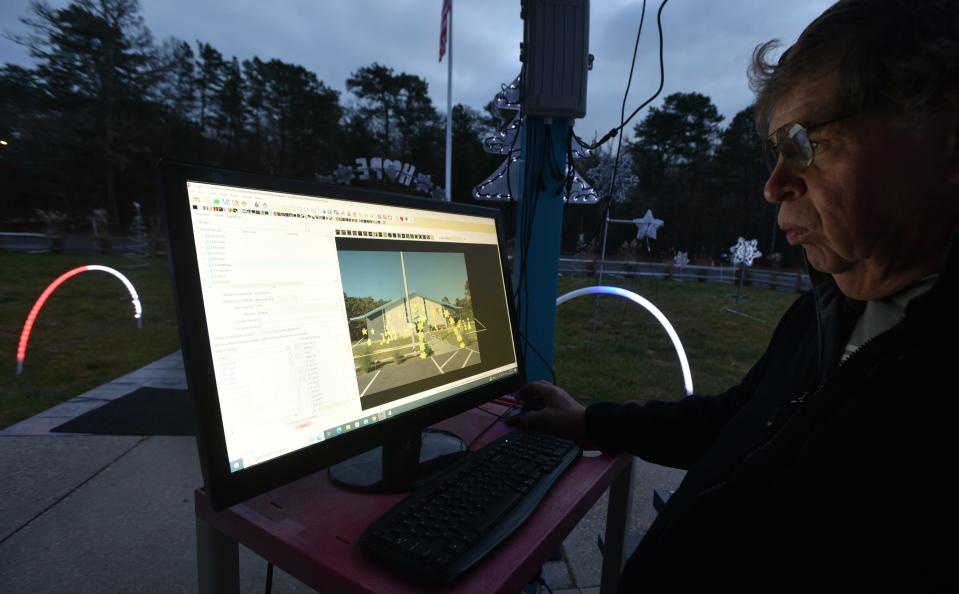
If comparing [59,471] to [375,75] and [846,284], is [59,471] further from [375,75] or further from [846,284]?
[375,75]

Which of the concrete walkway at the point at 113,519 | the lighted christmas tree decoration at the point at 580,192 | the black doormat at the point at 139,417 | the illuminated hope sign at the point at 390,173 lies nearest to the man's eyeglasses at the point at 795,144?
the lighted christmas tree decoration at the point at 580,192

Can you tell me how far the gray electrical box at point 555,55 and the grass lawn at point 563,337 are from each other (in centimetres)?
275

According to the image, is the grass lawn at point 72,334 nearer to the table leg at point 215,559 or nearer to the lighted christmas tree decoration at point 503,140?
the lighted christmas tree decoration at point 503,140

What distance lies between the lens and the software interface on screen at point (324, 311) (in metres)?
0.64

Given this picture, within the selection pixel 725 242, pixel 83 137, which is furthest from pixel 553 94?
pixel 83 137

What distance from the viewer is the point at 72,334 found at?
237 inches

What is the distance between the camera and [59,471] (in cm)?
262

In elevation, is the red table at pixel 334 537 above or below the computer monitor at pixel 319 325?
below

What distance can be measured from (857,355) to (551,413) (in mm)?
681

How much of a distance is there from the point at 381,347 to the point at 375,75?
16.8 m

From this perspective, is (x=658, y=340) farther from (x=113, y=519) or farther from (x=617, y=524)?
(x=113, y=519)

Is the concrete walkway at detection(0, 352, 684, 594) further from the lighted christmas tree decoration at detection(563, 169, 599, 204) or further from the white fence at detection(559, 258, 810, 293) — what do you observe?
the white fence at detection(559, 258, 810, 293)

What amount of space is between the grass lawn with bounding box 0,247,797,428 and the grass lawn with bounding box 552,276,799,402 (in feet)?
0.05

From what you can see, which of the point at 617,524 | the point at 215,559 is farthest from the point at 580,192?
the point at 215,559
